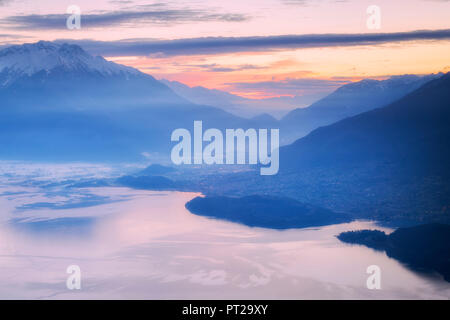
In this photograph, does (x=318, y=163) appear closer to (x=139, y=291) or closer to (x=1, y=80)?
(x=139, y=291)

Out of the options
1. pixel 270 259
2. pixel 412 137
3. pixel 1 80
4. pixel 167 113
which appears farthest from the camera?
pixel 1 80

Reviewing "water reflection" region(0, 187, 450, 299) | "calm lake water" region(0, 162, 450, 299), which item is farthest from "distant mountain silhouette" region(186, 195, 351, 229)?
"water reflection" region(0, 187, 450, 299)

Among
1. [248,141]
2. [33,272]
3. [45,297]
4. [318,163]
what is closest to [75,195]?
[318,163]

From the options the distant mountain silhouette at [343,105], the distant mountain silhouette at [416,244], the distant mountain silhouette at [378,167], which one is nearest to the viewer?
the distant mountain silhouette at [416,244]

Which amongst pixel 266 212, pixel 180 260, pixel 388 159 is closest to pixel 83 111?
pixel 388 159

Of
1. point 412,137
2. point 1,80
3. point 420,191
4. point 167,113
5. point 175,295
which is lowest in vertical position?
point 175,295

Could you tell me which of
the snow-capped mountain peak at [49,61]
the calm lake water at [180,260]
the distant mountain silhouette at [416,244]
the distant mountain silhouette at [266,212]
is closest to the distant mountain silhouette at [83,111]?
the snow-capped mountain peak at [49,61]

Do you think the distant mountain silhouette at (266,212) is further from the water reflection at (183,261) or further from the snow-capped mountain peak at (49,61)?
the snow-capped mountain peak at (49,61)
